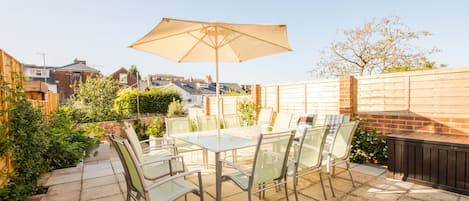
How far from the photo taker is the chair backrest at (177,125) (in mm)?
4002

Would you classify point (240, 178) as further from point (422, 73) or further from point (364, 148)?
point (422, 73)

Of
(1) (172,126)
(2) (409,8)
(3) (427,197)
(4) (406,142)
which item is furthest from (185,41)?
(2) (409,8)

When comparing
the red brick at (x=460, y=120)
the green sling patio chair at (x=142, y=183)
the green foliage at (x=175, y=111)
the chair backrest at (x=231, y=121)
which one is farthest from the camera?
the green foliage at (x=175, y=111)

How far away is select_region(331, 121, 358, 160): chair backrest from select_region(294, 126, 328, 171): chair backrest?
0.40m

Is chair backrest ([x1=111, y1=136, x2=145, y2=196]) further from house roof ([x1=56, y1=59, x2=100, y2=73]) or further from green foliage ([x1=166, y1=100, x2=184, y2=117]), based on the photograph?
house roof ([x1=56, y1=59, x2=100, y2=73])

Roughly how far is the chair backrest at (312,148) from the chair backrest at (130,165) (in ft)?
5.46

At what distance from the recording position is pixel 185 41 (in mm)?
3428

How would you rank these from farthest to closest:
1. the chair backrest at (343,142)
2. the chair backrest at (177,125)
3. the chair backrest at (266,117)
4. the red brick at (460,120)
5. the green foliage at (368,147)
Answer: the chair backrest at (266,117)
the green foliage at (368,147)
the chair backrest at (177,125)
the red brick at (460,120)
the chair backrest at (343,142)

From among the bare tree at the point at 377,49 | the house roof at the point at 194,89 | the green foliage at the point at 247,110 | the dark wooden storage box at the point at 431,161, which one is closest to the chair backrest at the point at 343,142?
the dark wooden storage box at the point at 431,161

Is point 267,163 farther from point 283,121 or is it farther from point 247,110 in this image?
point 247,110

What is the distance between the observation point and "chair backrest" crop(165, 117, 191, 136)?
4.00m

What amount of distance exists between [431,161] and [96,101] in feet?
34.6

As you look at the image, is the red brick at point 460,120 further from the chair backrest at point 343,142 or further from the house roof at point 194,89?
the house roof at point 194,89

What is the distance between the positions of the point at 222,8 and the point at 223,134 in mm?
5568
